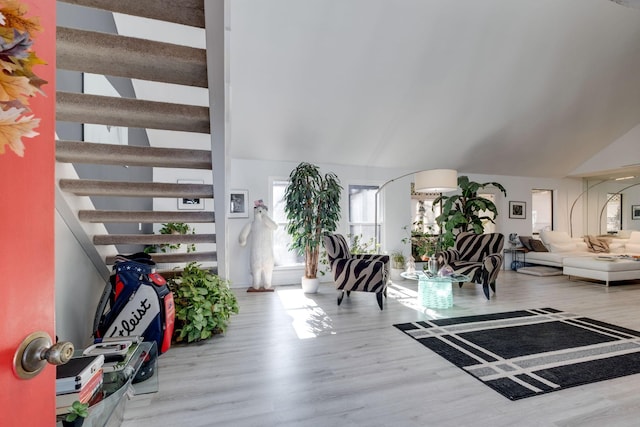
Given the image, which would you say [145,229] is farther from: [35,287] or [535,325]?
[535,325]

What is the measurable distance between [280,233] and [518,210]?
555 centimetres

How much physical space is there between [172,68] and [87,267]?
2154 mm

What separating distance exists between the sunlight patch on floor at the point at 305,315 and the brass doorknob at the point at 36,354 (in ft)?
8.06

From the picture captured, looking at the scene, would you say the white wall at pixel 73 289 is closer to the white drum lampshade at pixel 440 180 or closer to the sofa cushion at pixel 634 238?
the white drum lampshade at pixel 440 180

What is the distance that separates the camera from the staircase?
1.23 metres

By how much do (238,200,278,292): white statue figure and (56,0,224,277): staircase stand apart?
2.02 meters

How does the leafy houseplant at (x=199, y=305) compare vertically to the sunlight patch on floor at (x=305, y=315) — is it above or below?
above

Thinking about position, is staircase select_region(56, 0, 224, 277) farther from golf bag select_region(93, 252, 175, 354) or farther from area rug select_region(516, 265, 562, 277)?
area rug select_region(516, 265, 562, 277)

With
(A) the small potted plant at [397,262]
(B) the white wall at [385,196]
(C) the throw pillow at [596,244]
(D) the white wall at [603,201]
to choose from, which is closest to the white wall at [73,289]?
(B) the white wall at [385,196]

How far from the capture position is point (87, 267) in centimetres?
264

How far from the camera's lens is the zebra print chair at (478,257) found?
4.18 meters

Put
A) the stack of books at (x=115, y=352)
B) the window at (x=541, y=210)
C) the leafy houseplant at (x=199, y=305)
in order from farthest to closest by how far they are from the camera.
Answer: the window at (x=541, y=210)
the leafy houseplant at (x=199, y=305)
the stack of books at (x=115, y=352)

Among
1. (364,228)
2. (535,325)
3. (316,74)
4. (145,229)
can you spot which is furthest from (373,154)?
(145,229)

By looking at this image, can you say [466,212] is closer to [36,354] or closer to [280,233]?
[280,233]
